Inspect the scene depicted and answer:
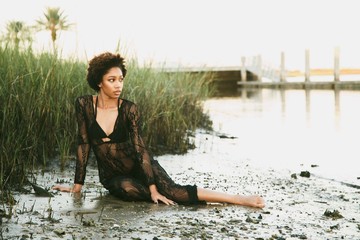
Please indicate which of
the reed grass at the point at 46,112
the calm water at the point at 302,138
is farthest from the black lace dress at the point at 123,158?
the calm water at the point at 302,138

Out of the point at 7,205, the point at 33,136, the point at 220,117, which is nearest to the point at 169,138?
the point at 33,136

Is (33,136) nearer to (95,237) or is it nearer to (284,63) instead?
(95,237)

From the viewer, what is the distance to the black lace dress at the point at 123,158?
4.09 m

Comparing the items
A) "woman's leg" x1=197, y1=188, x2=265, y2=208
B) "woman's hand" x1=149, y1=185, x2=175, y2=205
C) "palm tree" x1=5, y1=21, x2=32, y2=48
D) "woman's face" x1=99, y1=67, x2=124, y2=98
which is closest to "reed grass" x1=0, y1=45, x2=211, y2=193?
"palm tree" x1=5, y1=21, x2=32, y2=48

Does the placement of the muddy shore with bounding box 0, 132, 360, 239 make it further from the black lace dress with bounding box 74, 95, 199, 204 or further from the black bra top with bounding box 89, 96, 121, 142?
the black bra top with bounding box 89, 96, 121, 142

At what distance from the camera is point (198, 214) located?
3789 millimetres

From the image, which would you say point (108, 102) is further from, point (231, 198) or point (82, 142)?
point (231, 198)

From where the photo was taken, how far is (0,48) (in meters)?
5.83

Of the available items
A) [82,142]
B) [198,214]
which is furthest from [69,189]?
[198,214]

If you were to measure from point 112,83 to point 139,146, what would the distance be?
1.59ft

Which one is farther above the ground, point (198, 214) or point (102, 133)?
point (102, 133)

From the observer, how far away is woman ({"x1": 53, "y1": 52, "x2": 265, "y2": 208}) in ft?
13.5

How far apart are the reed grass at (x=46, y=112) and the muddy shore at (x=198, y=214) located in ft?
0.93

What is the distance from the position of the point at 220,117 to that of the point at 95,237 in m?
9.90
